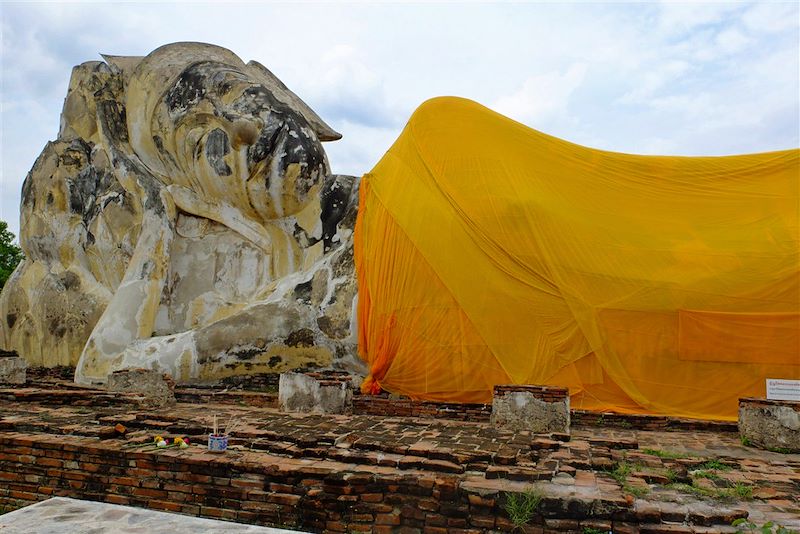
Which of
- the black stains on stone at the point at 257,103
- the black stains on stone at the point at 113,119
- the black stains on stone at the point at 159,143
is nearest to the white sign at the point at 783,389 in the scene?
the black stains on stone at the point at 257,103

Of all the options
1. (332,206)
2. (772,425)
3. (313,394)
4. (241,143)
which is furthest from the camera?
(332,206)

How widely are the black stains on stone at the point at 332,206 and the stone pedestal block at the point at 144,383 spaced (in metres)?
3.08

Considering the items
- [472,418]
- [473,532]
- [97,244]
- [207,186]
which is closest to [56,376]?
[97,244]

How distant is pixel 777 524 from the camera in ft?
12.5

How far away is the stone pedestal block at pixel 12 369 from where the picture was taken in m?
9.15

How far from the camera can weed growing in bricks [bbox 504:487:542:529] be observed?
388 cm

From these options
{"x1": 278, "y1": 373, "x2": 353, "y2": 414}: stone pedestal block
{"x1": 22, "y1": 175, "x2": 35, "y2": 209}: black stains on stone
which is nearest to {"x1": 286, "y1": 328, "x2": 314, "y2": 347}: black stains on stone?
{"x1": 278, "y1": 373, "x2": 353, "y2": 414}: stone pedestal block

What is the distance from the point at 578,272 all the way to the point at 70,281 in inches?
325

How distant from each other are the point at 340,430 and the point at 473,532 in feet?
6.26

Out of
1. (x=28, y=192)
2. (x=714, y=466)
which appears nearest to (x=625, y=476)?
(x=714, y=466)

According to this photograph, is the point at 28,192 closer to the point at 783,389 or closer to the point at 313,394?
the point at 313,394

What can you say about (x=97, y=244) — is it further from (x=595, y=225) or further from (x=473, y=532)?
(x=473, y=532)

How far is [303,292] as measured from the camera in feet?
31.4

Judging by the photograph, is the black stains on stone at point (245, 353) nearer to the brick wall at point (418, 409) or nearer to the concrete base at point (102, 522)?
the brick wall at point (418, 409)
